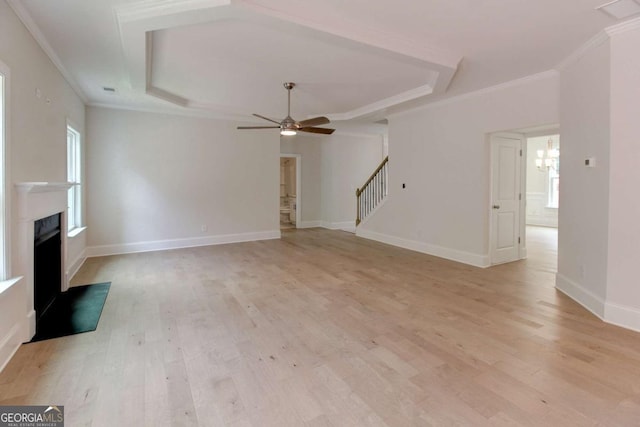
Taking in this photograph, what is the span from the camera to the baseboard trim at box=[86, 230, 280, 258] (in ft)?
19.5

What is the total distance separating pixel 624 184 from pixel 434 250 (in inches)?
125

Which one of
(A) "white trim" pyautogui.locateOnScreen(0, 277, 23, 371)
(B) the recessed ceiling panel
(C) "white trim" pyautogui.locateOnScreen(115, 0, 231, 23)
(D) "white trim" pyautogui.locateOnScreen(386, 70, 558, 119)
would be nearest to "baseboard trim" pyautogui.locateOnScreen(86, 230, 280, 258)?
(B) the recessed ceiling panel

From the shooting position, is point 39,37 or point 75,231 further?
point 75,231

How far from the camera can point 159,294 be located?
12.6ft

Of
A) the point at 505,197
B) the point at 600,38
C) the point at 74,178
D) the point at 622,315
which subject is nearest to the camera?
the point at 622,315

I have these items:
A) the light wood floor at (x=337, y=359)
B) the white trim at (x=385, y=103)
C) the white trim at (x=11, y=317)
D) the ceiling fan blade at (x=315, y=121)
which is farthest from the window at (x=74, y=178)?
the white trim at (x=385, y=103)

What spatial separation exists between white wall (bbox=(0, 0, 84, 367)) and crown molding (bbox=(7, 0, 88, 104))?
0.05 meters

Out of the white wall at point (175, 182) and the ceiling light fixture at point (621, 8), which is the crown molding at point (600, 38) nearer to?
the ceiling light fixture at point (621, 8)

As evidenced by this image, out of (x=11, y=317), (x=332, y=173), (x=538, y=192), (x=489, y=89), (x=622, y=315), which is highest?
(x=489, y=89)

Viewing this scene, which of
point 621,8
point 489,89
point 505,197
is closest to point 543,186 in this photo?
point 505,197

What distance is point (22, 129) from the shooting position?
2811 millimetres

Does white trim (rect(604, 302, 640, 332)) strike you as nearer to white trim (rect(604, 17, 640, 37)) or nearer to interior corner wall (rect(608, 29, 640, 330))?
interior corner wall (rect(608, 29, 640, 330))

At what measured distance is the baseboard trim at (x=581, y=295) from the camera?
313cm

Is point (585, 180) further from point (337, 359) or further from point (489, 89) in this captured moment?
point (337, 359)
